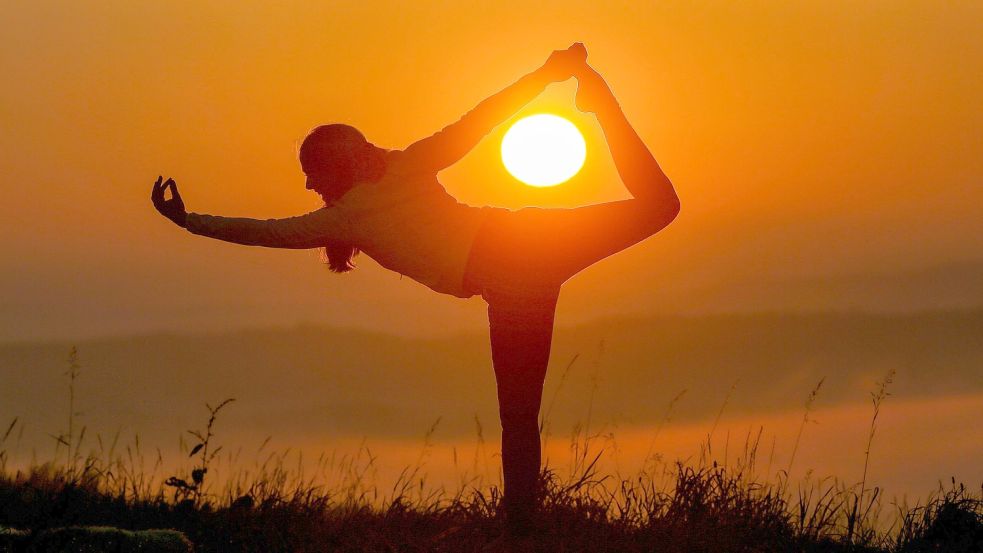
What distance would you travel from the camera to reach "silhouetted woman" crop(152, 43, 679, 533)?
22.0ft

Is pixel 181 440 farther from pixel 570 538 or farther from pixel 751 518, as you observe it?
pixel 751 518

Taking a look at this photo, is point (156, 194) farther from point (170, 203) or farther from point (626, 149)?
point (626, 149)

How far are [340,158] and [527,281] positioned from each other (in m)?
1.39

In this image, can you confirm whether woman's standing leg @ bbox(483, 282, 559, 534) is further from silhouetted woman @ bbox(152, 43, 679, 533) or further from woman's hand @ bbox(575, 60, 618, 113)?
woman's hand @ bbox(575, 60, 618, 113)

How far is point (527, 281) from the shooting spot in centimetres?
681

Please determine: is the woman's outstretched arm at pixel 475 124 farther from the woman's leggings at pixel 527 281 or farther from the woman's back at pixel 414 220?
the woman's leggings at pixel 527 281

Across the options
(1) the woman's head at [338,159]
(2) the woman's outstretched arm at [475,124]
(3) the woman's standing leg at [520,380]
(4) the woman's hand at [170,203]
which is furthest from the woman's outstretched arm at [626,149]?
(4) the woman's hand at [170,203]

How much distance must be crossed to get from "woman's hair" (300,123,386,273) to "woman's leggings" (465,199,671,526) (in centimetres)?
82

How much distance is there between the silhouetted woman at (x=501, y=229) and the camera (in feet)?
22.0

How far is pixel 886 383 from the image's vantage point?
26.9ft

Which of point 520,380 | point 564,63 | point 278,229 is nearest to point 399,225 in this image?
point 278,229

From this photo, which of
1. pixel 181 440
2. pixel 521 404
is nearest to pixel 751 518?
pixel 521 404

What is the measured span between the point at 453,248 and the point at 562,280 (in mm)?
715

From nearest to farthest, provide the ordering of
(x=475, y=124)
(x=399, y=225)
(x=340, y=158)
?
(x=475, y=124) < (x=399, y=225) < (x=340, y=158)
